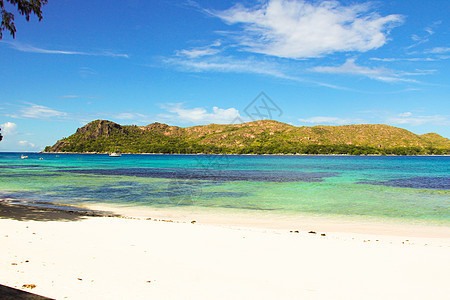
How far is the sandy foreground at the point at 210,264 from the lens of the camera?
18.8 ft

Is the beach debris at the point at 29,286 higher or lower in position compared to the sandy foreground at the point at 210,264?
higher

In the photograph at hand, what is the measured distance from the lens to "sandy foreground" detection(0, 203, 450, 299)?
574 centimetres

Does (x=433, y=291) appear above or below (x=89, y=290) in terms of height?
below

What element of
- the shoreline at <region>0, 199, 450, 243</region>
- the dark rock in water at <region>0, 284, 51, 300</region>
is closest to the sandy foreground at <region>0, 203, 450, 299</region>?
the shoreline at <region>0, 199, 450, 243</region>

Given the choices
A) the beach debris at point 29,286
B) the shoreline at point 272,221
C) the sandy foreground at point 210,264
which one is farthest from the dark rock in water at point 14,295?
the shoreline at point 272,221

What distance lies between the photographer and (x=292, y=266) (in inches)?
296

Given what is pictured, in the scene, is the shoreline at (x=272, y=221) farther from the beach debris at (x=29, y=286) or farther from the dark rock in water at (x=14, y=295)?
the dark rock in water at (x=14, y=295)

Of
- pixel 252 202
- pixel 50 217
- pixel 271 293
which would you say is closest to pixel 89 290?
pixel 271 293

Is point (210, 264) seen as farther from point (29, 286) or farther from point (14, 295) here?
point (14, 295)

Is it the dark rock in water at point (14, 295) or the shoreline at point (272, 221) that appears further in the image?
the shoreline at point (272, 221)

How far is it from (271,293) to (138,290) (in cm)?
250

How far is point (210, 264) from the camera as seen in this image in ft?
24.7

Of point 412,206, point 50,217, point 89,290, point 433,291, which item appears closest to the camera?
point 89,290

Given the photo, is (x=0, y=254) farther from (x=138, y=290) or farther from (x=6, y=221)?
(x=6, y=221)
